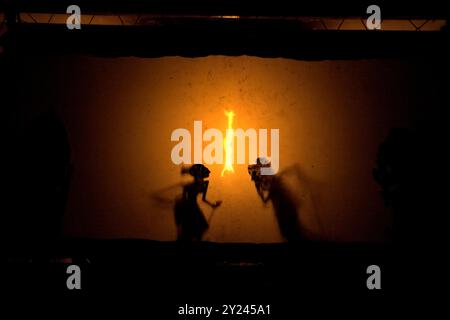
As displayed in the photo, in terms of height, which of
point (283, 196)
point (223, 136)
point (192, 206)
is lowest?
point (192, 206)

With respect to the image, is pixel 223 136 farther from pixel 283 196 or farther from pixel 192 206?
pixel 283 196

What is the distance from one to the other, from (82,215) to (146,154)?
1.09m

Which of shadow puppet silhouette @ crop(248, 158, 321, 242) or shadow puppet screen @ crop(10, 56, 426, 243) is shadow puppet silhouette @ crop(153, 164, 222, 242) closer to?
shadow puppet screen @ crop(10, 56, 426, 243)

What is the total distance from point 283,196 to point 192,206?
1.14 metres

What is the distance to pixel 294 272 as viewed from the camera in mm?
3391

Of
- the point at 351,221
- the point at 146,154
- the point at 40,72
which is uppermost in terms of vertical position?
the point at 40,72

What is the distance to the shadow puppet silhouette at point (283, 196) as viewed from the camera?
3.23m

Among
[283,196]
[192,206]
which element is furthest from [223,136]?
[283,196]

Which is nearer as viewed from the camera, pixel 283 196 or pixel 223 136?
pixel 283 196

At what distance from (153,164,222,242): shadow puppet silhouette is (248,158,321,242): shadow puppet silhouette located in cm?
57

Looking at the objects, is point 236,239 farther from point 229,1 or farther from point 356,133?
point 229,1

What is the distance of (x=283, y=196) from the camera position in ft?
10.8
